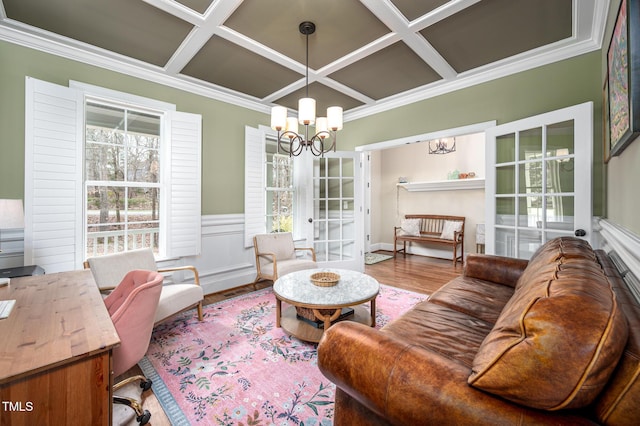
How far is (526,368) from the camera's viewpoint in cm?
71

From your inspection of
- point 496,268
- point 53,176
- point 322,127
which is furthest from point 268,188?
point 496,268

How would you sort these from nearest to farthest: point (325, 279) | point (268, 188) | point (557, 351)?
point (557, 351)
point (325, 279)
point (268, 188)

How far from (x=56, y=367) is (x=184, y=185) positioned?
8.34 feet

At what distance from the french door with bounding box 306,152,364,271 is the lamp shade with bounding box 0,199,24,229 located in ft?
10.4

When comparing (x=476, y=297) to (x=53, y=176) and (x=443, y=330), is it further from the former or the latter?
(x=53, y=176)

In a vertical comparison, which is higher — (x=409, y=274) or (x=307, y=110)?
(x=307, y=110)

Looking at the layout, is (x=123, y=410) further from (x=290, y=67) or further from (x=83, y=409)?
(x=290, y=67)

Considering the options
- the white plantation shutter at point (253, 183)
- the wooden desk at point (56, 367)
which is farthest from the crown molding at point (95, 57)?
the wooden desk at point (56, 367)

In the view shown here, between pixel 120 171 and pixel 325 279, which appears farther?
pixel 120 171

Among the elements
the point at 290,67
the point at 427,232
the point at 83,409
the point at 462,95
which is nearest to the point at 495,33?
the point at 462,95

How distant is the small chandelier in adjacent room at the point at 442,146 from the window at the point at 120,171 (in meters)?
4.86

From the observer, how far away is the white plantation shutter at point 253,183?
3826mm

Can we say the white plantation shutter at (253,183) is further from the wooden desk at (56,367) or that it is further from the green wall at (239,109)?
the wooden desk at (56,367)

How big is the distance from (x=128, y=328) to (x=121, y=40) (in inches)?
98.6
